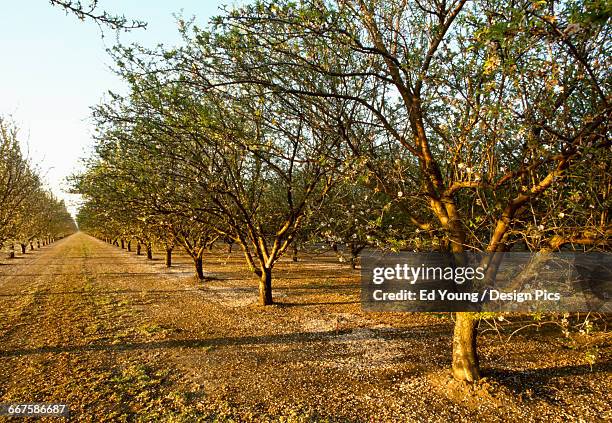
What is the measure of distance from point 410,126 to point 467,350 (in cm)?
555

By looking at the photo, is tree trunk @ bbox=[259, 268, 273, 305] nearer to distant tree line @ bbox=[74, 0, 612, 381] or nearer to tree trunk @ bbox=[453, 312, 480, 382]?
distant tree line @ bbox=[74, 0, 612, 381]

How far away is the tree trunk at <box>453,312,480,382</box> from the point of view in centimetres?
745

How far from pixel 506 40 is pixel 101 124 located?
10.1 metres

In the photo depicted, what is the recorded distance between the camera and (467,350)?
7.48m

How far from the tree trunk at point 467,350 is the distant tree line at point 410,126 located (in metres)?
0.03

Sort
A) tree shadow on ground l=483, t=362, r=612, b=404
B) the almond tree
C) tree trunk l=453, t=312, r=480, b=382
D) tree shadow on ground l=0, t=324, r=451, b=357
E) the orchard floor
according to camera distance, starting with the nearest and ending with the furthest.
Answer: the almond tree, the orchard floor, tree shadow on ground l=483, t=362, r=612, b=404, tree trunk l=453, t=312, r=480, b=382, tree shadow on ground l=0, t=324, r=451, b=357

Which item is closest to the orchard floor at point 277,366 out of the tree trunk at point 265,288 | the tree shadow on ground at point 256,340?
the tree shadow on ground at point 256,340

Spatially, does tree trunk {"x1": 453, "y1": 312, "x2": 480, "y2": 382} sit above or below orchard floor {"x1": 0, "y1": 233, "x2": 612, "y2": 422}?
above

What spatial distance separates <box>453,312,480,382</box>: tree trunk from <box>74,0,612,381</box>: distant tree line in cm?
3

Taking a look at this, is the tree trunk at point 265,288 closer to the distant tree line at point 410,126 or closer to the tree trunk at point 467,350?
the distant tree line at point 410,126

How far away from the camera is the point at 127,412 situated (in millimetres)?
6664

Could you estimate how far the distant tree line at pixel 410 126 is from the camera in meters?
5.30

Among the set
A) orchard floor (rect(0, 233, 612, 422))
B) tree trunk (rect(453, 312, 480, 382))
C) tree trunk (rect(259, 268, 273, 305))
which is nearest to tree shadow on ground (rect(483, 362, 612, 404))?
orchard floor (rect(0, 233, 612, 422))

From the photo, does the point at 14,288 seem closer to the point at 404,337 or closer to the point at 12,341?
the point at 12,341
